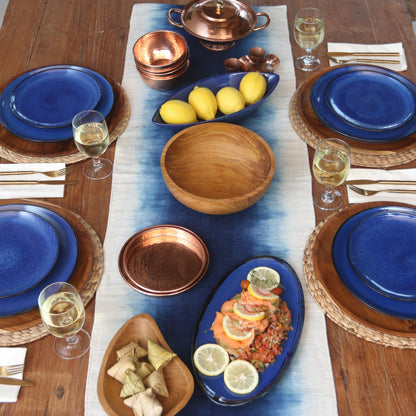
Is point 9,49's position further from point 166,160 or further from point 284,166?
point 284,166

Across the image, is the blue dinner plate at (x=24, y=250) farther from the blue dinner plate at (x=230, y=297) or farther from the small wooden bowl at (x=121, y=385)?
the blue dinner plate at (x=230, y=297)

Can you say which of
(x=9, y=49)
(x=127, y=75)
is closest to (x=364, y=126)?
(x=127, y=75)

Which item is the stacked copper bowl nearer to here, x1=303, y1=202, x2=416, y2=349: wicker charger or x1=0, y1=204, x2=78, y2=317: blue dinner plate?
x1=0, y1=204, x2=78, y2=317: blue dinner plate

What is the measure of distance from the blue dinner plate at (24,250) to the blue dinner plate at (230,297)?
0.38 m

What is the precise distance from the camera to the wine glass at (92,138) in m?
1.27

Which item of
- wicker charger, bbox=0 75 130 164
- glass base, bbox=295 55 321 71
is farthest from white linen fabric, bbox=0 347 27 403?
glass base, bbox=295 55 321 71

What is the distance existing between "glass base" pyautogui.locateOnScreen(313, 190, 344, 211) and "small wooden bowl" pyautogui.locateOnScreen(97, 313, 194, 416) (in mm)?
549

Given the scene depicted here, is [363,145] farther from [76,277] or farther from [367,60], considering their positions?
[76,277]

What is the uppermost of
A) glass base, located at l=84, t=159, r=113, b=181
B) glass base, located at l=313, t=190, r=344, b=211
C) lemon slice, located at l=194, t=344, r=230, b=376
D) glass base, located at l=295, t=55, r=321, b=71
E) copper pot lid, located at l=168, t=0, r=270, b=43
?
copper pot lid, located at l=168, t=0, r=270, b=43

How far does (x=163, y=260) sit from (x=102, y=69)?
0.81 meters

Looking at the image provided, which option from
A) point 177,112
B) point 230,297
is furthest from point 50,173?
point 230,297

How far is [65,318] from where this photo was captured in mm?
970

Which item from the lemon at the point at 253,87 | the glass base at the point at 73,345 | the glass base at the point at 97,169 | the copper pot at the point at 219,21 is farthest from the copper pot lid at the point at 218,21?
the glass base at the point at 73,345

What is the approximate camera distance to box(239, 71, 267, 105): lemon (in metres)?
1.42
